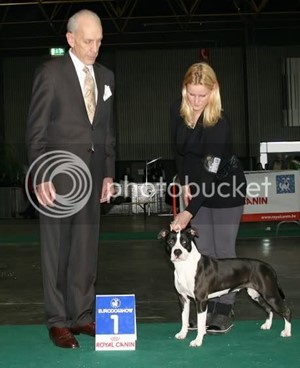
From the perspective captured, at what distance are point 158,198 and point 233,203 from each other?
47.5 feet

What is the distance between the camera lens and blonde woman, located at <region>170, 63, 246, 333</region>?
3.37 m

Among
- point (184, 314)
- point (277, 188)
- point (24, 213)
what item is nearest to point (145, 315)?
point (184, 314)

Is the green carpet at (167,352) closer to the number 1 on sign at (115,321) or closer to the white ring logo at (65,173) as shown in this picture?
the number 1 on sign at (115,321)

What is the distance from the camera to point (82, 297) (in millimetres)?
3363

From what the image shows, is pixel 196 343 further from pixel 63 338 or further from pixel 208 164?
pixel 208 164

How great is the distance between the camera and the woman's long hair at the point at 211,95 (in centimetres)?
330

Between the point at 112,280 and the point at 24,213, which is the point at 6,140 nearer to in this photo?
the point at 24,213

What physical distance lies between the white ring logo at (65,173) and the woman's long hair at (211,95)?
623 mm

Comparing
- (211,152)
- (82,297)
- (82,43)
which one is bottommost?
(82,297)

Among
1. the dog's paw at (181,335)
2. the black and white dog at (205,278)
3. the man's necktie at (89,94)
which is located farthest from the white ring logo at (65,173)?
the dog's paw at (181,335)

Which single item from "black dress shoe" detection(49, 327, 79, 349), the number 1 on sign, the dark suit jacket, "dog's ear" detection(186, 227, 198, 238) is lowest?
"black dress shoe" detection(49, 327, 79, 349)

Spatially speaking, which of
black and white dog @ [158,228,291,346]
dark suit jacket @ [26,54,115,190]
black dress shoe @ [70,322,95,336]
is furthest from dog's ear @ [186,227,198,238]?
black dress shoe @ [70,322,95,336]

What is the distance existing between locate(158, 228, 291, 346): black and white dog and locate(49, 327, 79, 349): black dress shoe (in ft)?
1.87

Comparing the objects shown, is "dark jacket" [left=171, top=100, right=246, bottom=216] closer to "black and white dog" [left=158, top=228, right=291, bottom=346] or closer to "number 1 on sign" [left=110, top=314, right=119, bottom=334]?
"black and white dog" [left=158, top=228, right=291, bottom=346]
